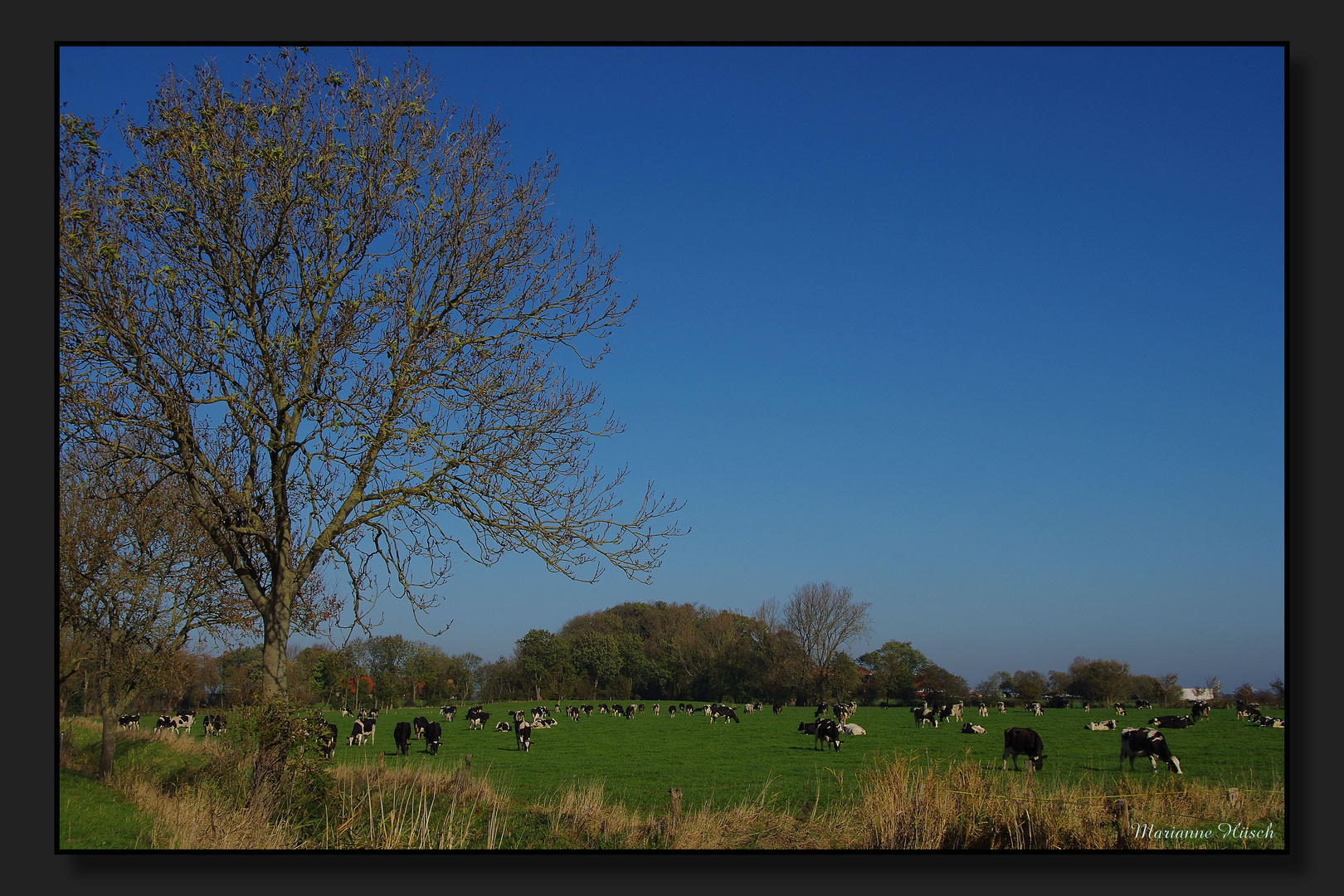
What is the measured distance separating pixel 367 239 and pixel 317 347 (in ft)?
5.08

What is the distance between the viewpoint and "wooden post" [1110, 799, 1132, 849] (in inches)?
356

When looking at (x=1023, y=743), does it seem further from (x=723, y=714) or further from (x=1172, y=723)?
(x=723, y=714)

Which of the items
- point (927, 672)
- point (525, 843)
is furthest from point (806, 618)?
point (525, 843)

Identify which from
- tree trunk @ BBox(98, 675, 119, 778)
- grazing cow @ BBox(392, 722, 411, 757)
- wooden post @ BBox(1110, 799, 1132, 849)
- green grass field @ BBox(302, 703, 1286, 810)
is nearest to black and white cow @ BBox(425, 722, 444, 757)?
green grass field @ BBox(302, 703, 1286, 810)

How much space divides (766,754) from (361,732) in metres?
15.6

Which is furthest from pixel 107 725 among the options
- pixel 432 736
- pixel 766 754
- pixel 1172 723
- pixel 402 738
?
pixel 1172 723

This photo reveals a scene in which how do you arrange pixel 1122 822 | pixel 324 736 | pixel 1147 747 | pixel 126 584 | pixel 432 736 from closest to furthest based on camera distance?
pixel 1122 822, pixel 324 736, pixel 126 584, pixel 1147 747, pixel 432 736

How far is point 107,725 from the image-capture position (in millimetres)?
20516

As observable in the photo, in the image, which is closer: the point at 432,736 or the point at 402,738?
the point at 402,738

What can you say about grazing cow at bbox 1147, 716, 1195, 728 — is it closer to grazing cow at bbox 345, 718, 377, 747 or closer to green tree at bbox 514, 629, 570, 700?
grazing cow at bbox 345, 718, 377, 747

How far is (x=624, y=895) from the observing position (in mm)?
7750

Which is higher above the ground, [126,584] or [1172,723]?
[126,584]

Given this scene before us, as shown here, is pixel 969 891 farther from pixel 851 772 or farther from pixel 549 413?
pixel 851 772

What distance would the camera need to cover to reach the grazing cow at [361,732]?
106 feet
